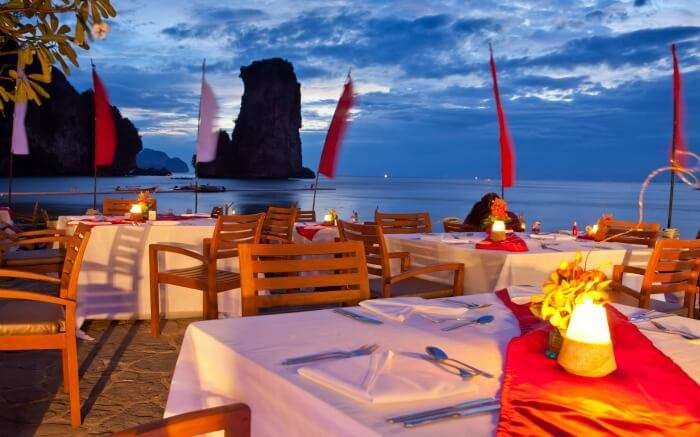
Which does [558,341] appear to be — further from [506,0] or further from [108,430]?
[506,0]

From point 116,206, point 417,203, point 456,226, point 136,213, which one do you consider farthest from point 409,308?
point 417,203

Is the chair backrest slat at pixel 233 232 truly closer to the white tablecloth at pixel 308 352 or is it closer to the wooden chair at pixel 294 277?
the wooden chair at pixel 294 277

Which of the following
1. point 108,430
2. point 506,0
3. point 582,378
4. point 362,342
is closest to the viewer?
point 582,378

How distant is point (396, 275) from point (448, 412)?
271cm

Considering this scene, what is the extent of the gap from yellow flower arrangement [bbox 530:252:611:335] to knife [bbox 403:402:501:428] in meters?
0.26

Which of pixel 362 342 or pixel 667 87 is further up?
pixel 667 87

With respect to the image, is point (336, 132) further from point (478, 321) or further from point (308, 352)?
point (308, 352)

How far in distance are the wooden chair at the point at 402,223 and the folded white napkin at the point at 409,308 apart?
3521mm

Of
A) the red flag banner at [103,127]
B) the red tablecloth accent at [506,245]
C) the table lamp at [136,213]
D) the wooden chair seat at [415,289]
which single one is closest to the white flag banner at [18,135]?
the red flag banner at [103,127]

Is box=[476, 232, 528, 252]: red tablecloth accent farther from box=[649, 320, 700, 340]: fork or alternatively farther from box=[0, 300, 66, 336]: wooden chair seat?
box=[0, 300, 66, 336]: wooden chair seat

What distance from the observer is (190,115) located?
45625 mm

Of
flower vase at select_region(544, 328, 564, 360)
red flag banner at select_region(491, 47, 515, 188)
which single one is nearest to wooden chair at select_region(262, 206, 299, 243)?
red flag banner at select_region(491, 47, 515, 188)

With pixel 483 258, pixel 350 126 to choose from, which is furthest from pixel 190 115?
pixel 483 258

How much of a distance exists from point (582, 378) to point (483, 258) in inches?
102
